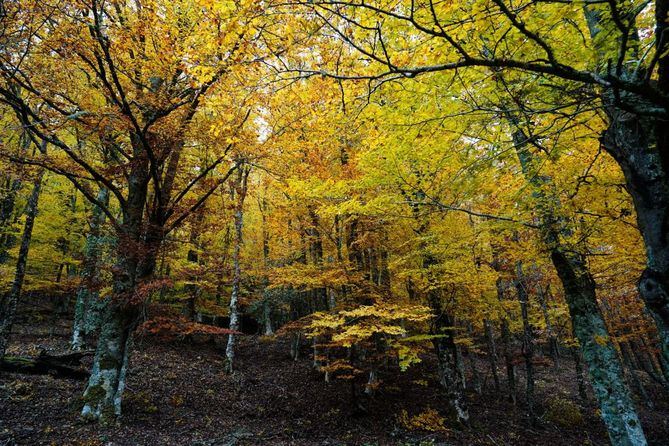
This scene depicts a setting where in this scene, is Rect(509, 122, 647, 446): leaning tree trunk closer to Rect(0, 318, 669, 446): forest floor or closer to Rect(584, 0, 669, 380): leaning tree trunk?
Rect(584, 0, 669, 380): leaning tree trunk

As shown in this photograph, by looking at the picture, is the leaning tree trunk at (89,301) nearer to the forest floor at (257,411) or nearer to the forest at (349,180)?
the forest at (349,180)

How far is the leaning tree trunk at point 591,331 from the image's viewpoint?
555cm

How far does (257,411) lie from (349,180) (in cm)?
850

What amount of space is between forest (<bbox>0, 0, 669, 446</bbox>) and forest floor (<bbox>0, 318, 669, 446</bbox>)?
0.32ft

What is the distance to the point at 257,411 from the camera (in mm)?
10828

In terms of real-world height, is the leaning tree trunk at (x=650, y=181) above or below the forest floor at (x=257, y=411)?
above

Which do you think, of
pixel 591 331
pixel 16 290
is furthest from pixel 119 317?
pixel 591 331

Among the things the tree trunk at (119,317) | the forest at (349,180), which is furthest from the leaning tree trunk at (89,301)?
the tree trunk at (119,317)

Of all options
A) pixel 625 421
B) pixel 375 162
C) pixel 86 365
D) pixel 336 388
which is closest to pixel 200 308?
pixel 86 365

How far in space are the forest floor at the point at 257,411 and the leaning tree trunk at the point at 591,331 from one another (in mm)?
4573

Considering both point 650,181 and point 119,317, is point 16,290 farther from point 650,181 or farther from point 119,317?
point 650,181

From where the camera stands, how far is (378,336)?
37.6ft

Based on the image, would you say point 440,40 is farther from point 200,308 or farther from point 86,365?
point 200,308

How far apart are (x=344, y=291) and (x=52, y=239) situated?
1557 cm
